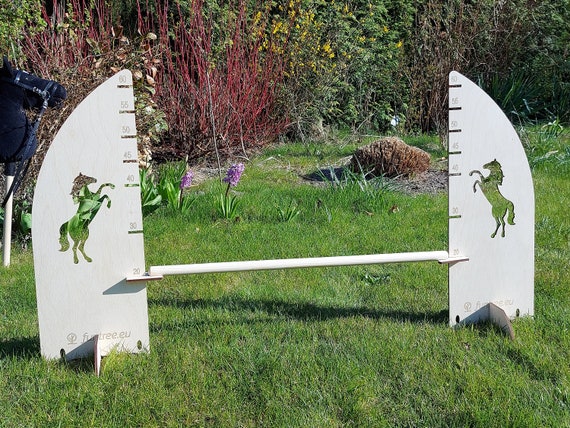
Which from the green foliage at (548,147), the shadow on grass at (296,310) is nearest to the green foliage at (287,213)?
the shadow on grass at (296,310)

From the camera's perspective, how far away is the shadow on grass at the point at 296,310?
3.14 metres

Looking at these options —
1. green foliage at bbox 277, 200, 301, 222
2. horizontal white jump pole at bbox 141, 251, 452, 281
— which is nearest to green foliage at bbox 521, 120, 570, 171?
green foliage at bbox 277, 200, 301, 222

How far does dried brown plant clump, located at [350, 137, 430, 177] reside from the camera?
573 centimetres

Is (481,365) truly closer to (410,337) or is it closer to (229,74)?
(410,337)

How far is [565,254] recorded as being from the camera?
397 cm

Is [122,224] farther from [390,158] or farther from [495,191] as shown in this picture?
[390,158]

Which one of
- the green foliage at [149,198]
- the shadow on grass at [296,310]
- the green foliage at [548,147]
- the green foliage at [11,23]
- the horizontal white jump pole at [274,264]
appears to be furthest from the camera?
the green foliage at [548,147]

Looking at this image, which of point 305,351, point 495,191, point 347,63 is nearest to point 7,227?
point 305,351

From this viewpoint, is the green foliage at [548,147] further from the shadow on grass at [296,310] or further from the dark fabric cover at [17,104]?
the dark fabric cover at [17,104]

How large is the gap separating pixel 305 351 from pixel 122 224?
894 millimetres

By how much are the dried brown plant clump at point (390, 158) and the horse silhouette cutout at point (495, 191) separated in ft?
8.91

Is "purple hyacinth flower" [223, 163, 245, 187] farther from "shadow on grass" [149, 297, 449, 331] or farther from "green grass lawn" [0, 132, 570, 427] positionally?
"shadow on grass" [149, 297, 449, 331]

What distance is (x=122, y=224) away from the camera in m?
2.70

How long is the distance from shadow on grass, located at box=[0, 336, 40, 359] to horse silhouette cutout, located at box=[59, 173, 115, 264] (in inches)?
17.9
